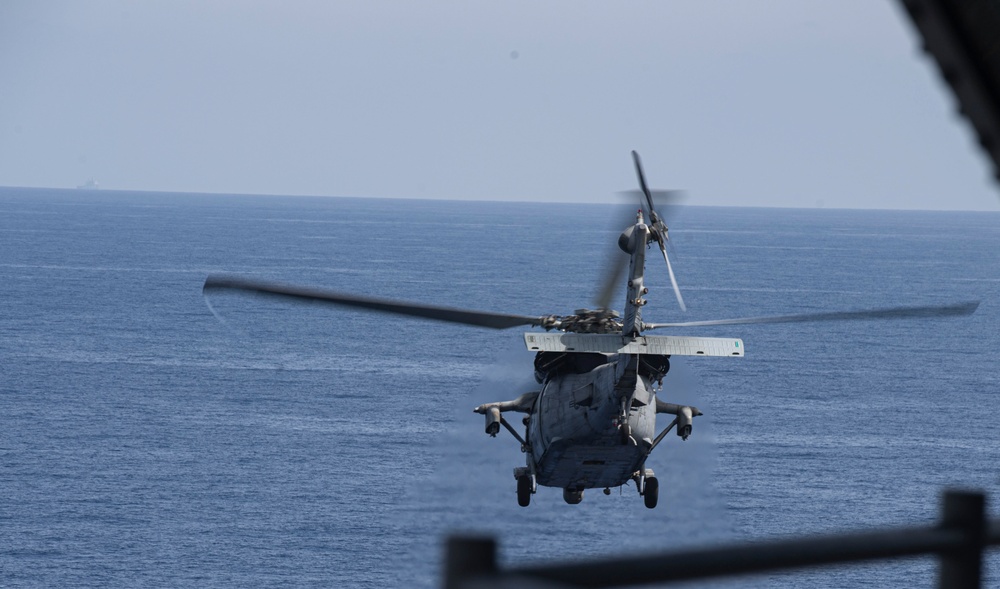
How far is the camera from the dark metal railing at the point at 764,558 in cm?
365

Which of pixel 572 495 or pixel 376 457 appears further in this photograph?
pixel 376 457

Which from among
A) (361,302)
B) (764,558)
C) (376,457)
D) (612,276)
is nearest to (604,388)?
(612,276)

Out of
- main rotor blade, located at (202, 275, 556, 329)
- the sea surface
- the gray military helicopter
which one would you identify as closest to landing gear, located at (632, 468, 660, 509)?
Result: the gray military helicopter

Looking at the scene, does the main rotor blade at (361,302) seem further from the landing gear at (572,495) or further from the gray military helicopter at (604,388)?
the landing gear at (572,495)

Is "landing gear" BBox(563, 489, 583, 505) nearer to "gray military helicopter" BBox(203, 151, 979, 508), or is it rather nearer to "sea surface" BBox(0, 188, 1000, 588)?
"gray military helicopter" BBox(203, 151, 979, 508)

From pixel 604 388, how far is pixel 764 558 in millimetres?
32614

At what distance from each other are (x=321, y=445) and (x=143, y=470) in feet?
52.2

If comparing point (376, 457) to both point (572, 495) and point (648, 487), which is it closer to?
point (572, 495)

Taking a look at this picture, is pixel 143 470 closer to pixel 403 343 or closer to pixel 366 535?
pixel 366 535

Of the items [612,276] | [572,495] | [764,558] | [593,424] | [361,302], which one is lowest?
[764,558]

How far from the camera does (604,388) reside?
36781 millimetres

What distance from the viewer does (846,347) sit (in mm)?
179125

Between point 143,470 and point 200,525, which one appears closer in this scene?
point 200,525

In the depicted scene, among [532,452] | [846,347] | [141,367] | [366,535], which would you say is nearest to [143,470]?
[366,535]
